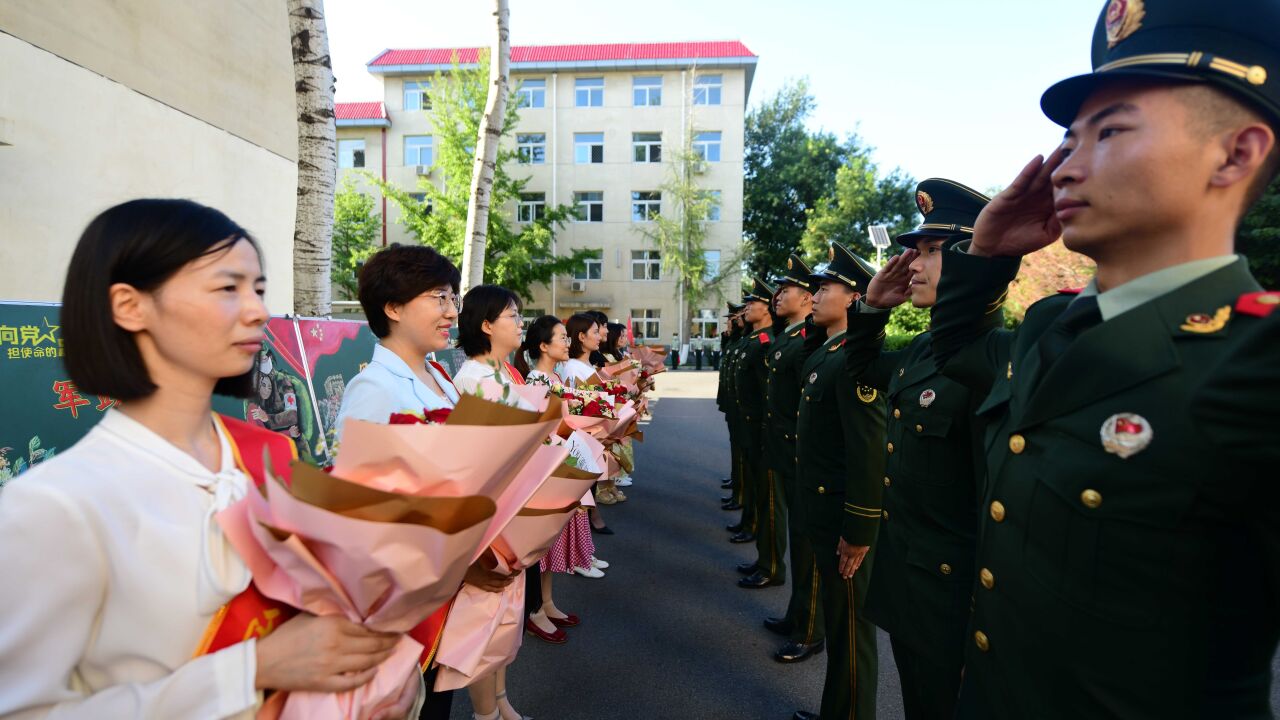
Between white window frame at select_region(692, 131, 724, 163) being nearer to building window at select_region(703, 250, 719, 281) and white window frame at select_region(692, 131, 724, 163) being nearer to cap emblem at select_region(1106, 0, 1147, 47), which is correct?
building window at select_region(703, 250, 719, 281)

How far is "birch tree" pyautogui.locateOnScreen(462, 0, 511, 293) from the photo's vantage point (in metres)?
7.93

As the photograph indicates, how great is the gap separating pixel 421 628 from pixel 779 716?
2.41 meters

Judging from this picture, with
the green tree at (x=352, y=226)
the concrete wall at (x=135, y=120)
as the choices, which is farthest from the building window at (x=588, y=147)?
the concrete wall at (x=135, y=120)

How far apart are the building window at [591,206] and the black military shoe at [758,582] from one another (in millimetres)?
27588

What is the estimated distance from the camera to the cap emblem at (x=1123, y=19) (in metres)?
1.23

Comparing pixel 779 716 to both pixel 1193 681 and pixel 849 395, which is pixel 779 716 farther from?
pixel 1193 681

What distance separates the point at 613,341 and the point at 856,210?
1099 inches

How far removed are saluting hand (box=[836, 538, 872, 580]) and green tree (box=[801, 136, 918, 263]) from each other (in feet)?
104

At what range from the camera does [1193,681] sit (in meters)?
1.10

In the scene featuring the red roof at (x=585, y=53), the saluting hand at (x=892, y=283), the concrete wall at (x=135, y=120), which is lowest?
the saluting hand at (x=892, y=283)

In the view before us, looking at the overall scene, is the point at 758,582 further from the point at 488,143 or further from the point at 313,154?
the point at 488,143

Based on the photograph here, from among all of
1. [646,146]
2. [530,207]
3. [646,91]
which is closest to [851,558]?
[646,146]

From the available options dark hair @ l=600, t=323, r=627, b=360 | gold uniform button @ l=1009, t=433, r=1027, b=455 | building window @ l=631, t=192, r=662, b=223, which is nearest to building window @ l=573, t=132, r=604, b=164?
building window @ l=631, t=192, r=662, b=223

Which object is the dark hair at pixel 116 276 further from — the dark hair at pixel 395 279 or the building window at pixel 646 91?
the building window at pixel 646 91
